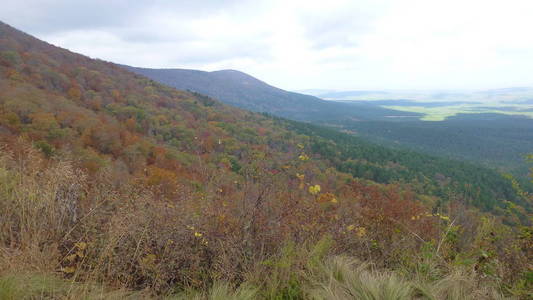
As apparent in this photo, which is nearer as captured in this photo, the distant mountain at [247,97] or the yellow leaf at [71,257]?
the yellow leaf at [71,257]

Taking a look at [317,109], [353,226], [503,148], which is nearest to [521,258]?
[353,226]

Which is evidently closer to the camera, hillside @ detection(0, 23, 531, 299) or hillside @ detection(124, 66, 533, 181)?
hillside @ detection(0, 23, 531, 299)

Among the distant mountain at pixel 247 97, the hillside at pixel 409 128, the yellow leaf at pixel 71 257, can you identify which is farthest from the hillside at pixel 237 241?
the distant mountain at pixel 247 97

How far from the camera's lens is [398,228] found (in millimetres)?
3793

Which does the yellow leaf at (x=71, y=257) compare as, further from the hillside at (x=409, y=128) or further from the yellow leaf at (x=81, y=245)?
the hillside at (x=409, y=128)

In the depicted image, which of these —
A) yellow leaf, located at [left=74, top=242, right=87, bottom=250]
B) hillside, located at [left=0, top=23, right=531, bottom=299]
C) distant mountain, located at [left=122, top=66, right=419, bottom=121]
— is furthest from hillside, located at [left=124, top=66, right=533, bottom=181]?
yellow leaf, located at [left=74, top=242, right=87, bottom=250]

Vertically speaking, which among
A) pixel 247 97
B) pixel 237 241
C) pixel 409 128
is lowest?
pixel 409 128

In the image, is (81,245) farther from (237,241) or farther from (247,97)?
(247,97)

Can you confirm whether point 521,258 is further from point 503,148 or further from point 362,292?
point 503,148

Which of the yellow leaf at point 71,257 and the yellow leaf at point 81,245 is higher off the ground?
the yellow leaf at point 81,245

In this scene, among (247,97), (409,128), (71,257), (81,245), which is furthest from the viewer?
(247,97)

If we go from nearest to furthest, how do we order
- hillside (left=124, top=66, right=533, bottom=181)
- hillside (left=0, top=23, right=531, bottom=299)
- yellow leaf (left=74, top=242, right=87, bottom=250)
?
hillside (left=0, top=23, right=531, bottom=299), yellow leaf (left=74, top=242, right=87, bottom=250), hillside (left=124, top=66, right=533, bottom=181)

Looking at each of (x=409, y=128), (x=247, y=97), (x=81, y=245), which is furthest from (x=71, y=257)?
(x=247, y=97)

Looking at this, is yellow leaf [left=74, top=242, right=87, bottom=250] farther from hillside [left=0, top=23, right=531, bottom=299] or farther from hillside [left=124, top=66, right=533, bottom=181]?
hillside [left=124, top=66, right=533, bottom=181]
